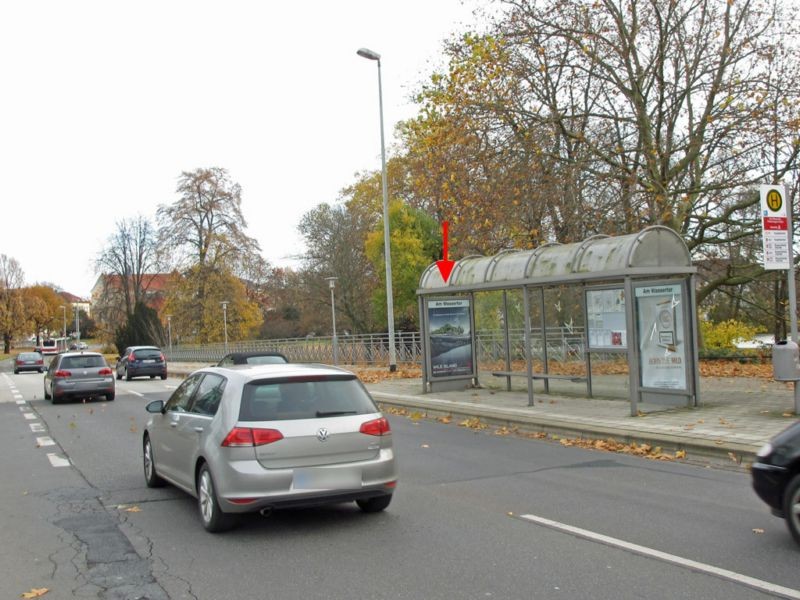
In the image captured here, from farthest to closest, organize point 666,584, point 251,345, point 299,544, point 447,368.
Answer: point 251,345 < point 447,368 < point 299,544 < point 666,584

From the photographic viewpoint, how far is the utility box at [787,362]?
10508 mm

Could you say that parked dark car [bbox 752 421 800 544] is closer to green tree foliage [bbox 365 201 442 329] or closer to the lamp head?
the lamp head

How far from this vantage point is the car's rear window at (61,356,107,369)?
2114 centimetres

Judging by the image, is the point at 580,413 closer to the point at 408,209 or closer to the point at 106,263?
the point at 408,209

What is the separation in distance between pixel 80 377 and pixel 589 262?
14.9 meters

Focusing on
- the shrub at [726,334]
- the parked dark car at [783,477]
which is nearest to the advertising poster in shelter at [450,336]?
the parked dark car at [783,477]

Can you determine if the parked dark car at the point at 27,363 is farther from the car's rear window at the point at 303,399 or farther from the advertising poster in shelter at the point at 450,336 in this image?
the car's rear window at the point at 303,399

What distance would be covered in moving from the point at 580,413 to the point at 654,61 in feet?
39.6

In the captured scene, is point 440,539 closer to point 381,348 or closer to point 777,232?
point 777,232

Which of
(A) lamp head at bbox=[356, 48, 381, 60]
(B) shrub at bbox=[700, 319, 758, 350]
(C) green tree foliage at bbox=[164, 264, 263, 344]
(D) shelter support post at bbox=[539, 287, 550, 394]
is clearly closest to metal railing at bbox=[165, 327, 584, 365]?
(D) shelter support post at bbox=[539, 287, 550, 394]

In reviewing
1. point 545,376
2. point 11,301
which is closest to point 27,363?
point 11,301

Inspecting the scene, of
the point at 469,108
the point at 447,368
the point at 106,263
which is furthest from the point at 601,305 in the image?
the point at 106,263

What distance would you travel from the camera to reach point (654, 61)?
66.9 feet

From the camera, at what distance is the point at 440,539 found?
5805mm
